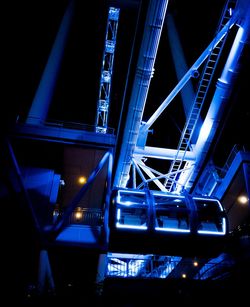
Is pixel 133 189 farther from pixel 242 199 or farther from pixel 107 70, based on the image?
pixel 107 70

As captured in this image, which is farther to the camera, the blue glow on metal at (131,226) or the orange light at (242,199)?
the orange light at (242,199)

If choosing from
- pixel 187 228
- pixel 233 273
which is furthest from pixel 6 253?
pixel 233 273

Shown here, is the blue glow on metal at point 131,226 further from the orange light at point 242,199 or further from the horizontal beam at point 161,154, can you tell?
the orange light at point 242,199

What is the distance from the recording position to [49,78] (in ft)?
75.8

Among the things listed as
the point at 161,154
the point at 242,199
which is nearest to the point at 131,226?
the point at 161,154

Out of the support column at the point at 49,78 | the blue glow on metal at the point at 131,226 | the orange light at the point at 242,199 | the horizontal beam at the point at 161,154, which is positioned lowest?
the blue glow on metal at the point at 131,226

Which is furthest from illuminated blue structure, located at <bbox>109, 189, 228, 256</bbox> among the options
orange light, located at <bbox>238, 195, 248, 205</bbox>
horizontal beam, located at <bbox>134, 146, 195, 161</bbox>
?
orange light, located at <bbox>238, 195, 248, 205</bbox>

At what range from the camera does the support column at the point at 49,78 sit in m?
20.6

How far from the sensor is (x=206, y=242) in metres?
16.6

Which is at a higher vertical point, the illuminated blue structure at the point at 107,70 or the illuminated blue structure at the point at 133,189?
the illuminated blue structure at the point at 107,70

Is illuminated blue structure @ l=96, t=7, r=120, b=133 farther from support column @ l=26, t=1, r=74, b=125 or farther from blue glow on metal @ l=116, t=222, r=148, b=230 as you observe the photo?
blue glow on metal @ l=116, t=222, r=148, b=230

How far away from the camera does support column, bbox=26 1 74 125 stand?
2064 centimetres

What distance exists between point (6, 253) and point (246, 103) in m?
17.4

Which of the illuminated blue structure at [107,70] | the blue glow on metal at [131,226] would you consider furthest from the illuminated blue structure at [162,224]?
the illuminated blue structure at [107,70]
